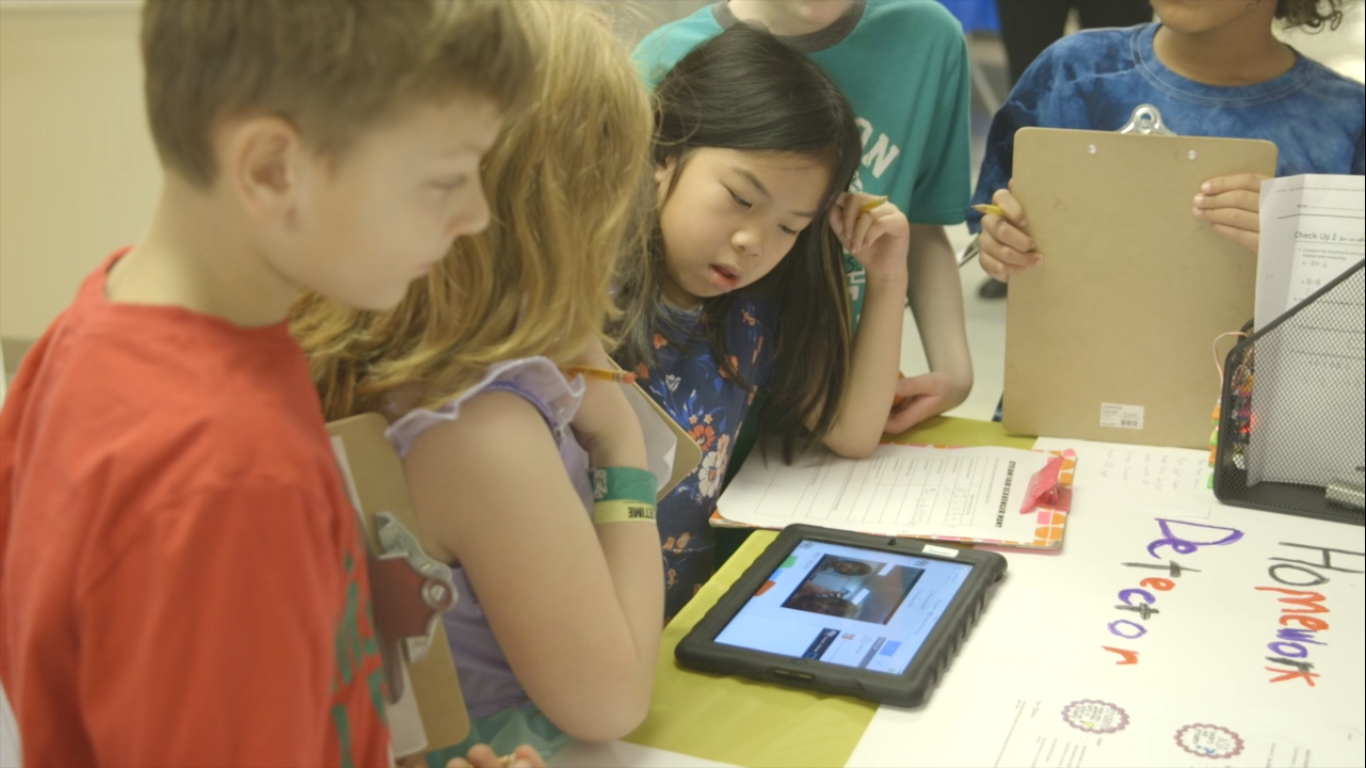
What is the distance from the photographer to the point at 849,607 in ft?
3.29

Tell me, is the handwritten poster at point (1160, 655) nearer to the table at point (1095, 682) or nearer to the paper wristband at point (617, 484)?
the table at point (1095, 682)

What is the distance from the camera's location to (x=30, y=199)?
7.61ft

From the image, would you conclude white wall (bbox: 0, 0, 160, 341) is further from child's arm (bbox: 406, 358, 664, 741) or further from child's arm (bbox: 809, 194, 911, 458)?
child's arm (bbox: 406, 358, 664, 741)

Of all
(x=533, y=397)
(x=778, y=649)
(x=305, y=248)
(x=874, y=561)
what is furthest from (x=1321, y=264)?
(x=305, y=248)

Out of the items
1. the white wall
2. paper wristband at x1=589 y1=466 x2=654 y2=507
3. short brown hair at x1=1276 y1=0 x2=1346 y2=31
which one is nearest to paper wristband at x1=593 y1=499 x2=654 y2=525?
paper wristband at x1=589 y1=466 x2=654 y2=507

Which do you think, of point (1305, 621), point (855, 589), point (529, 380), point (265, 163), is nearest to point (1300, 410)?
point (1305, 621)

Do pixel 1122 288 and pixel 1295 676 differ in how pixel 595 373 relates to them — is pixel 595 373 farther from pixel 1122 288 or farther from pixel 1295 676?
pixel 1122 288

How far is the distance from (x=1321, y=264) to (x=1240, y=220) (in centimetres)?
15

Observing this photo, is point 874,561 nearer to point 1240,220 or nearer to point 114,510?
point 1240,220

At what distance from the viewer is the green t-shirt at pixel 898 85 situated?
1.47m

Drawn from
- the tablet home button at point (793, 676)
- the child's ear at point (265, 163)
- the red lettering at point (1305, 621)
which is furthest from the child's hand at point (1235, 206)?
the child's ear at point (265, 163)

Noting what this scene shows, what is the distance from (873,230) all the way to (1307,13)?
0.62 m

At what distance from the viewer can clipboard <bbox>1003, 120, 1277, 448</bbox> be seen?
1.25 meters

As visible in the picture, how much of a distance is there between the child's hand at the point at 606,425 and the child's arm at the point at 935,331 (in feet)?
1.91
